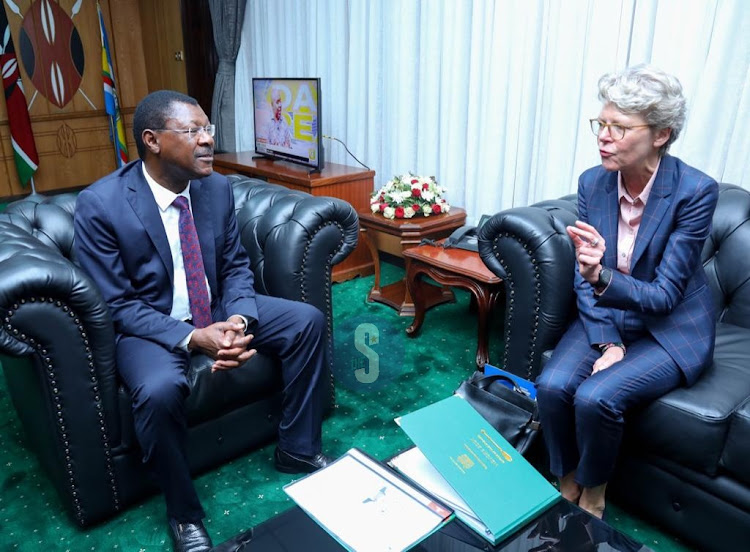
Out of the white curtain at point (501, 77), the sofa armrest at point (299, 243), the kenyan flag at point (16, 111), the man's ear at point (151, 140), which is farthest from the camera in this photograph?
the kenyan flag at point (16, 111)

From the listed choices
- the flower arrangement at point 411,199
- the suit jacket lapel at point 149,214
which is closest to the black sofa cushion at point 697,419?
the suit jacket lapel at point 149,214

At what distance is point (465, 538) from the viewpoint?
3.34 feet

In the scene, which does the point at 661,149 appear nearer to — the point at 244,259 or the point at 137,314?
the point at 244,259

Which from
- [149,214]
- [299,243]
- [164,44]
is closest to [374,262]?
[299,243]

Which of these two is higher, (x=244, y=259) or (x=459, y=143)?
(x=459, y=143)

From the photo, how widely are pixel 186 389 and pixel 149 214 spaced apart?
516 mm

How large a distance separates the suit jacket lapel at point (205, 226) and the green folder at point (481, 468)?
2.86ft

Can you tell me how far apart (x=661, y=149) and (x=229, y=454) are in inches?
62.2

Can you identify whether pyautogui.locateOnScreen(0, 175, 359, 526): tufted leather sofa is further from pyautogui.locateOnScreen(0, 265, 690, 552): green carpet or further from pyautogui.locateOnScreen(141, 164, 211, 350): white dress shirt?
pyautogui.locateOnScreen(141, 164, 211, 350): white dress shirt

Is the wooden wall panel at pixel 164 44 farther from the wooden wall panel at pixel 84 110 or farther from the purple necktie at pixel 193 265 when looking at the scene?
the purple necktie at pixel 193 265

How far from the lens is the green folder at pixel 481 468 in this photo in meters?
1.04

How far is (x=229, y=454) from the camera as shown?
1.80 meters

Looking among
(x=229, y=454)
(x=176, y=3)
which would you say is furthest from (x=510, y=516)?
(x=176, y=3)

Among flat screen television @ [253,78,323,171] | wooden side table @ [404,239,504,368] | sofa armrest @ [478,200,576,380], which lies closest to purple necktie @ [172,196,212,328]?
sofa armrest @ [478,200,576,380]
